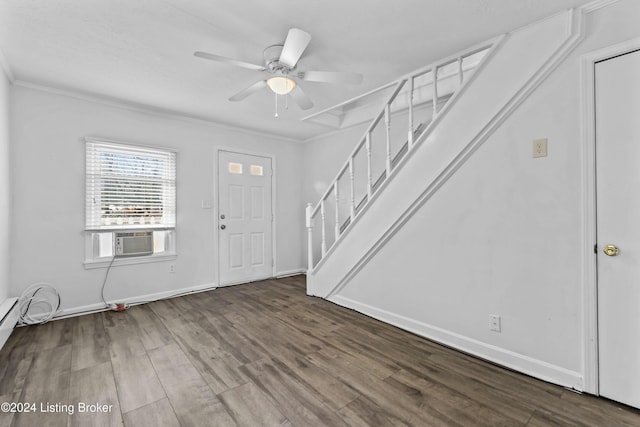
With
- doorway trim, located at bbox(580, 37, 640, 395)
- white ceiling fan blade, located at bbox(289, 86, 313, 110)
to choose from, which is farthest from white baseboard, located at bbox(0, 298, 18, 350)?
doorway trim, located at bbox(580, 37, 640, 395)

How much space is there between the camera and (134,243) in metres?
3.58

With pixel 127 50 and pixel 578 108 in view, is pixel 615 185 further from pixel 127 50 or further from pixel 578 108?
pixel 127 50

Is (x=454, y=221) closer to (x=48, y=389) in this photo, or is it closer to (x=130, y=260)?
(x=48, y=389)

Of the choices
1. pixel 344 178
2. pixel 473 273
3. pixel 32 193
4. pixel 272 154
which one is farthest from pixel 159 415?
A: pixel 272 154

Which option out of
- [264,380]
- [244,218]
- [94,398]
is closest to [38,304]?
[94,398]

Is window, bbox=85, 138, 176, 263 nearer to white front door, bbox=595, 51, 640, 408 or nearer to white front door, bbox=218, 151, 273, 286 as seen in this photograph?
white front door, bbox=218, 151, 273, 286

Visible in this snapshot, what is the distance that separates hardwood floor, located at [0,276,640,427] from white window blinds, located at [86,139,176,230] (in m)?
1.20

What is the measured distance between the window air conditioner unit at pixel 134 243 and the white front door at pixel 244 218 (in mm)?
974

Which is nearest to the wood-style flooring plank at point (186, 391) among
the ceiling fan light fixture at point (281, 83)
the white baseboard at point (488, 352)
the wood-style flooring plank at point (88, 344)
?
the wood-style flooring plank at point (88, 344)

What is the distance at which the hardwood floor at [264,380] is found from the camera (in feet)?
5.32

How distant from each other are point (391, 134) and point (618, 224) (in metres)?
2.54

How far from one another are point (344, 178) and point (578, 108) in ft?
9.58

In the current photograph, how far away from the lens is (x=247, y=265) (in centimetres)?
470

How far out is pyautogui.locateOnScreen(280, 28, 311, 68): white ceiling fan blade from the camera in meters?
1.89
